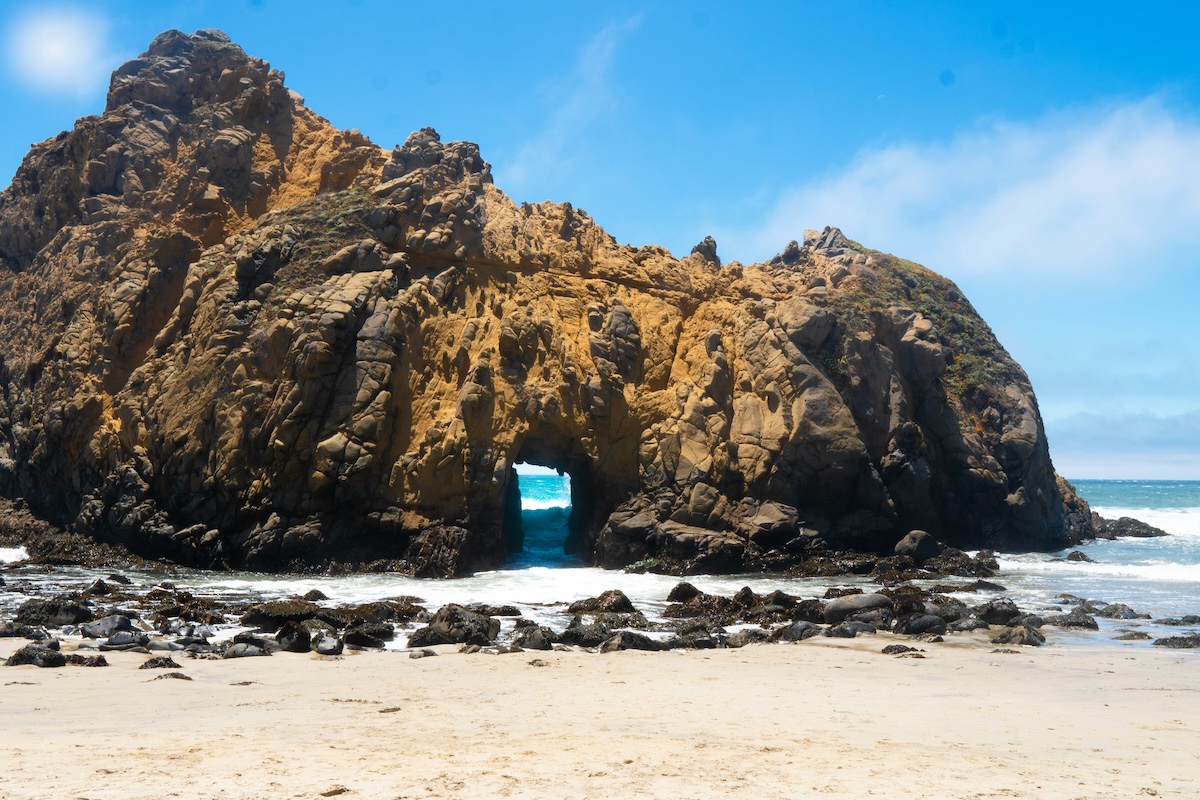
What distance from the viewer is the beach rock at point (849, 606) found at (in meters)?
19.5

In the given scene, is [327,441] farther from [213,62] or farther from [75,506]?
[213,62]

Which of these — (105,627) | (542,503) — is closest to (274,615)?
(105,627)

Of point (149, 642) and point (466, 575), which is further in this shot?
point (466, 575)

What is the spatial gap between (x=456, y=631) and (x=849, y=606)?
8377 mm

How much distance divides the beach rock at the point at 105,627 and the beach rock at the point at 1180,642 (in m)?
18.6

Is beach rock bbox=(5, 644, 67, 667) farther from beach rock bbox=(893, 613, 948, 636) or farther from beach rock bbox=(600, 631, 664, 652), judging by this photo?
beach rock bbox=(893, 613, 948, 636)

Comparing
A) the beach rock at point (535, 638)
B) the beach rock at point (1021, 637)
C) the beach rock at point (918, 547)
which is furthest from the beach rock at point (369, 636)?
the beach rock at point (918, 547)

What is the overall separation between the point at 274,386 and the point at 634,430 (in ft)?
36.8

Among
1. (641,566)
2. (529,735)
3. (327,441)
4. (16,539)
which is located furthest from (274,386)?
(529,735)

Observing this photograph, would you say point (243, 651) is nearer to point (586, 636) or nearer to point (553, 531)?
point (586, 636)

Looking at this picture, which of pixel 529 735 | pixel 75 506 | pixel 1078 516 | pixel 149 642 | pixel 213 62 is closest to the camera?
pixel 529 735

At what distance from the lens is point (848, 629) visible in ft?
58.0

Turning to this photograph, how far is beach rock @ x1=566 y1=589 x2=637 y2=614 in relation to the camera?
66.2 feet

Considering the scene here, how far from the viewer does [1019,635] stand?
17.1 m
